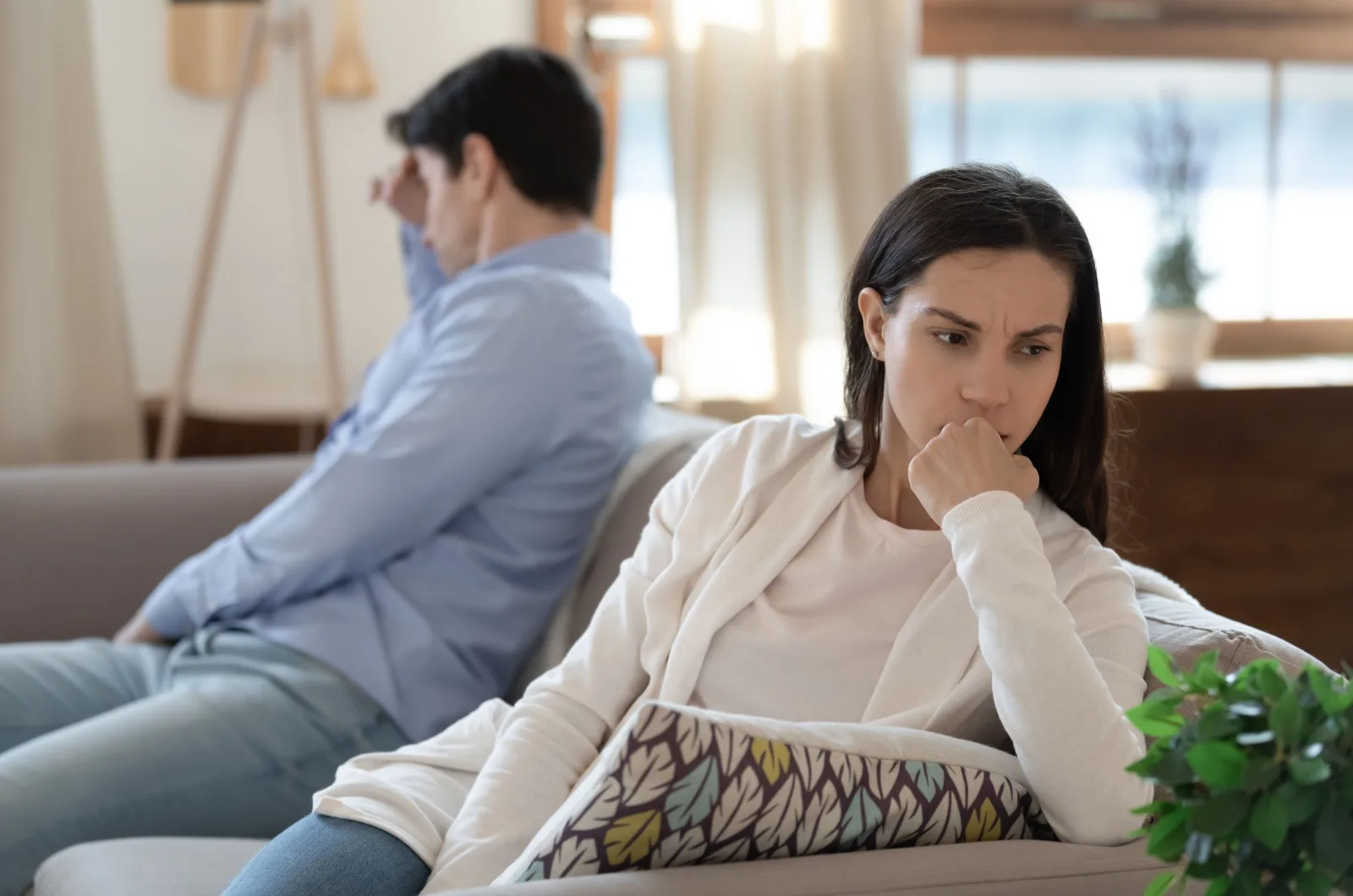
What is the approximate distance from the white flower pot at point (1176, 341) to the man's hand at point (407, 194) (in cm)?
171

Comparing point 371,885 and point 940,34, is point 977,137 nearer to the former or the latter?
point 940,34

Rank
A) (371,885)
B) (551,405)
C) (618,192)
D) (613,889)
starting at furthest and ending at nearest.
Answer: (618,192), (551,405), (371,885), (613,889)

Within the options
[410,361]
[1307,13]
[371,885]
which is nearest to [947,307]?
[371,885]

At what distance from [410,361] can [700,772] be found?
120 centimetres

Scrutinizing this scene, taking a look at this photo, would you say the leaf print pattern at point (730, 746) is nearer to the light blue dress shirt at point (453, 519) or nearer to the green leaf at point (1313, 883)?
the green leaf at point (1313, 883)

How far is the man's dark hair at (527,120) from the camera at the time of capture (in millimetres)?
1979

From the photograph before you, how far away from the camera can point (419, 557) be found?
1.83 m

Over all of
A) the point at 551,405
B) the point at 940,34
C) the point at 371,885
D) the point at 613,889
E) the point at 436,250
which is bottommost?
the point at 371,885

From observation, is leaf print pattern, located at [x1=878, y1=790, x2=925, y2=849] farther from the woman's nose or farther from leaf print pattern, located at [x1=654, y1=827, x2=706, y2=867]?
the woman's nose

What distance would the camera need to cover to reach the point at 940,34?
3428 mm

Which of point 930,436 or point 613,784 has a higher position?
point 930,436

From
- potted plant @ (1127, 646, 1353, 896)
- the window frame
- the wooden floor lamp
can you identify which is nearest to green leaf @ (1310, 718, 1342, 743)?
potted plant @ (1127, 646, 1353, 896)

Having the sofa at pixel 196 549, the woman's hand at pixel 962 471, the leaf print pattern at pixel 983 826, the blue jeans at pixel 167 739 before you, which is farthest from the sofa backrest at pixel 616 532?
the leaf print pattern at pixel 983 826

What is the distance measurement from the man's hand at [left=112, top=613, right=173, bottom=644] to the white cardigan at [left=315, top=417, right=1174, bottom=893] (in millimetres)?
727
